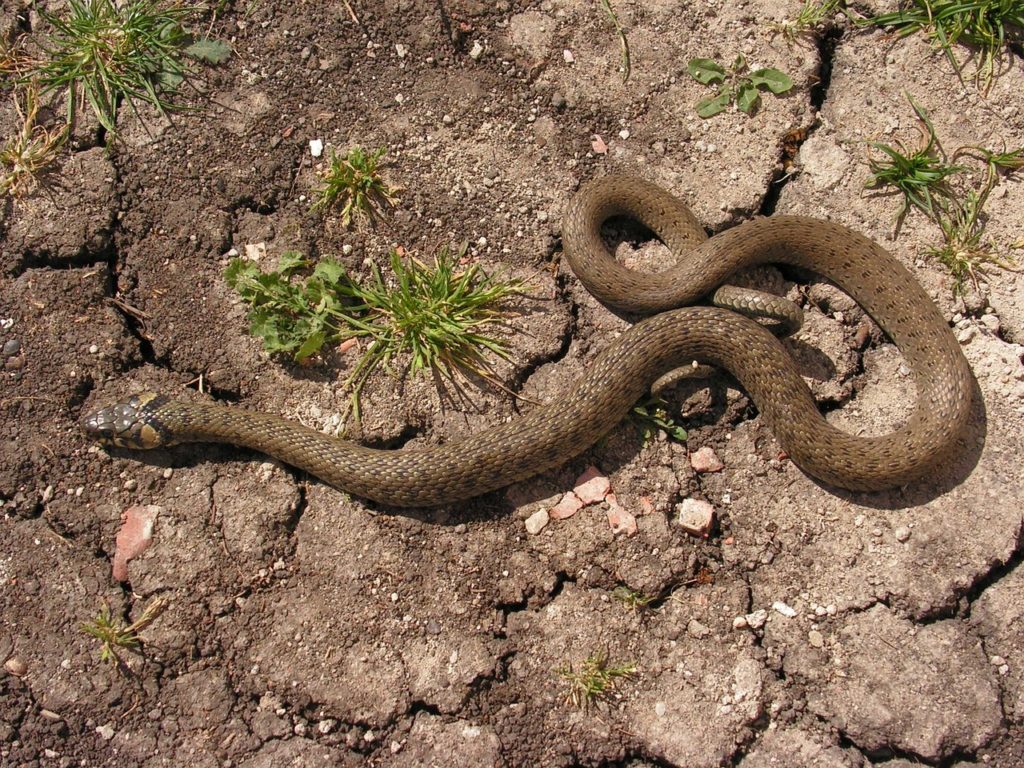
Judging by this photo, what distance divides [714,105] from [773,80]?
397 mm

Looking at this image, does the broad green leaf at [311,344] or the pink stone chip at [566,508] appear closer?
the pink stone chip at [566,508]

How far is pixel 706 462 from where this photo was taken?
438cm

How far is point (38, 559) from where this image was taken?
4277 millimetres

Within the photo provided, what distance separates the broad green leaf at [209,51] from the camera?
4926mm

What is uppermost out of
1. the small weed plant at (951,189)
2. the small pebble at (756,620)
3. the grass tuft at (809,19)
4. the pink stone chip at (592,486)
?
the grass tuft at (809,19)

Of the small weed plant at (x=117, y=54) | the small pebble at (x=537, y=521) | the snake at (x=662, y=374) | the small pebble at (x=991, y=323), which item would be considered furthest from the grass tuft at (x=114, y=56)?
the small pebble at (x=991, y=323)

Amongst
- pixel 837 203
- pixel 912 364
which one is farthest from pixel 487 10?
pixel 912 364

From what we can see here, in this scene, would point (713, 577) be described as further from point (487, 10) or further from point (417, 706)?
point (487, 10)

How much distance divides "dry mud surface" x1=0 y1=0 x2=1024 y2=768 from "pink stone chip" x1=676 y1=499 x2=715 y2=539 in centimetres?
7

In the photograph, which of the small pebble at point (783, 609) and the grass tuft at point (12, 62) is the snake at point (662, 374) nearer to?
the small pebble at point (783, 609)

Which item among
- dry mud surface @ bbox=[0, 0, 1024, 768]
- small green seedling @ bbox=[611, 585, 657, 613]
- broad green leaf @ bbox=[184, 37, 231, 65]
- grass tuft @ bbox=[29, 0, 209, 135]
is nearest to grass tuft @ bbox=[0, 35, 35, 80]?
grass tuft @ bbox=[29, 0, 209, 135]

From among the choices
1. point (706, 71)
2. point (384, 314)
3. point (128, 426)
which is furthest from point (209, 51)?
point (706, 71)

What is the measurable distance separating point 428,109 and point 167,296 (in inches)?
78.9

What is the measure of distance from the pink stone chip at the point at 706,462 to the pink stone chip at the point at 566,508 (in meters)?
0.70
